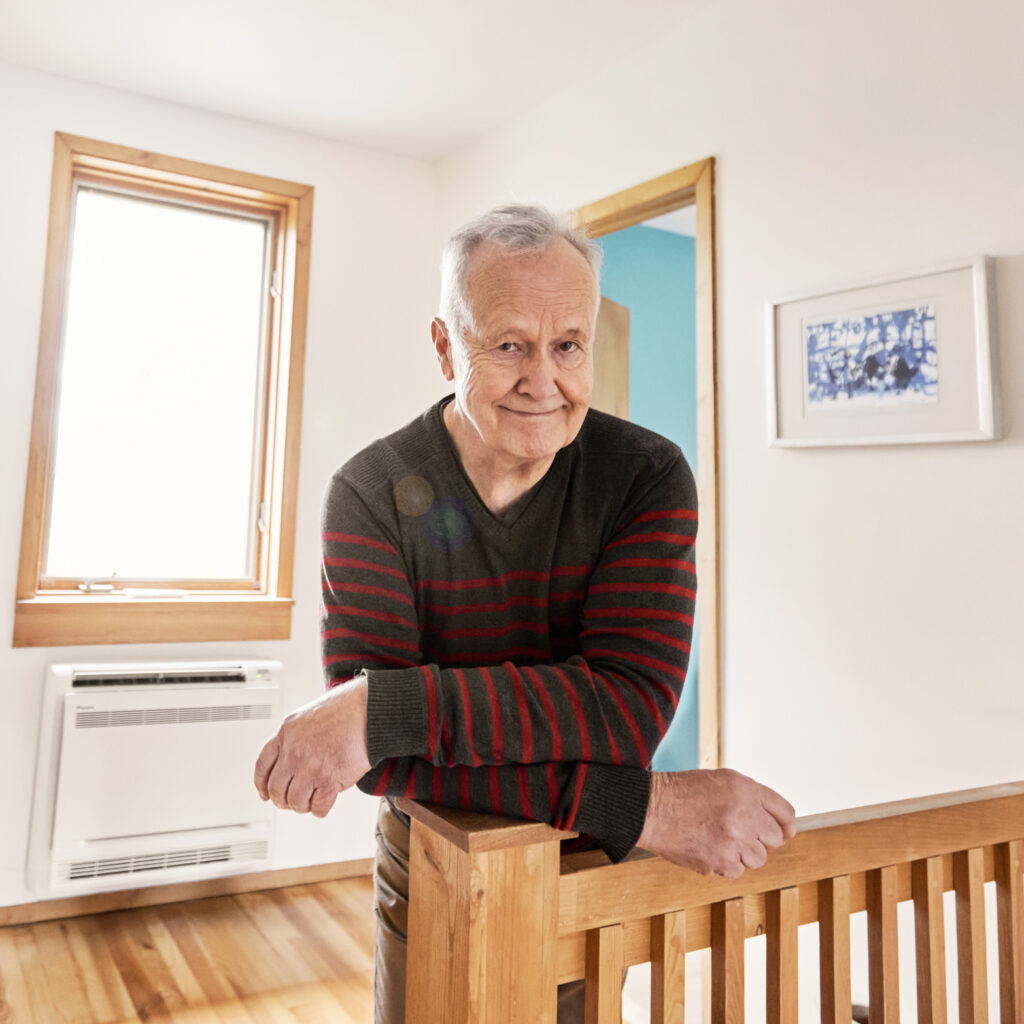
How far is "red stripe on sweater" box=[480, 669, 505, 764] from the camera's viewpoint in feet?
2.87

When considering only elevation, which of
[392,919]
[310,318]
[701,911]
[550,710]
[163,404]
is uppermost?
[310,318]

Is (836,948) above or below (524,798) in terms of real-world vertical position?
below

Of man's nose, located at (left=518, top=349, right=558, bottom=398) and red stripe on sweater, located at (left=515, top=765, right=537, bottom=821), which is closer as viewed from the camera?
red stripe on sweater, located at (left=515, top=765, right=537, bottom=821)

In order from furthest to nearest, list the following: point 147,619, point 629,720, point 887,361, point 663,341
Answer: point 663,341 < point 147,619 < point 887,361 < point 629,720

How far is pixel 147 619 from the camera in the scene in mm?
2951

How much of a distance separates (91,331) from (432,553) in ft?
8.25

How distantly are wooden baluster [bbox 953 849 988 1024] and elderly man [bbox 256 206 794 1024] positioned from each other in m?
0.34

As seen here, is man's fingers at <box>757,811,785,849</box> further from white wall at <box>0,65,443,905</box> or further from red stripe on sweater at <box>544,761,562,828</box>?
white wall at <box>0,65,443,905</box>

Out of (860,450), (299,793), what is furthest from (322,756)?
(860,450)

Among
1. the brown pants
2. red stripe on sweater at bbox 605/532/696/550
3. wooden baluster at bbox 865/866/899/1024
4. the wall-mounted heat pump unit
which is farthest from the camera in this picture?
the wall-mounted heat pump unit

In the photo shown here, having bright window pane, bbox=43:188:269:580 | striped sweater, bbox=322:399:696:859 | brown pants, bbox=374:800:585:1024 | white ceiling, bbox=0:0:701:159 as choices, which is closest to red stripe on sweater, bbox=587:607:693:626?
striped sweater, bbox=322:399:696:859

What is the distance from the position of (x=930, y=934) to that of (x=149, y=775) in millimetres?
2519

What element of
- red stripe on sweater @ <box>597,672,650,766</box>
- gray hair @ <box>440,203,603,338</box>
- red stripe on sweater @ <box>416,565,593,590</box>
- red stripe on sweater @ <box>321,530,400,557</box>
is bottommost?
red stripe on sweater @ <box>597,672,650,766</box>

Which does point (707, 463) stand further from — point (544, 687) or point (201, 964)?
point (201, 964)
